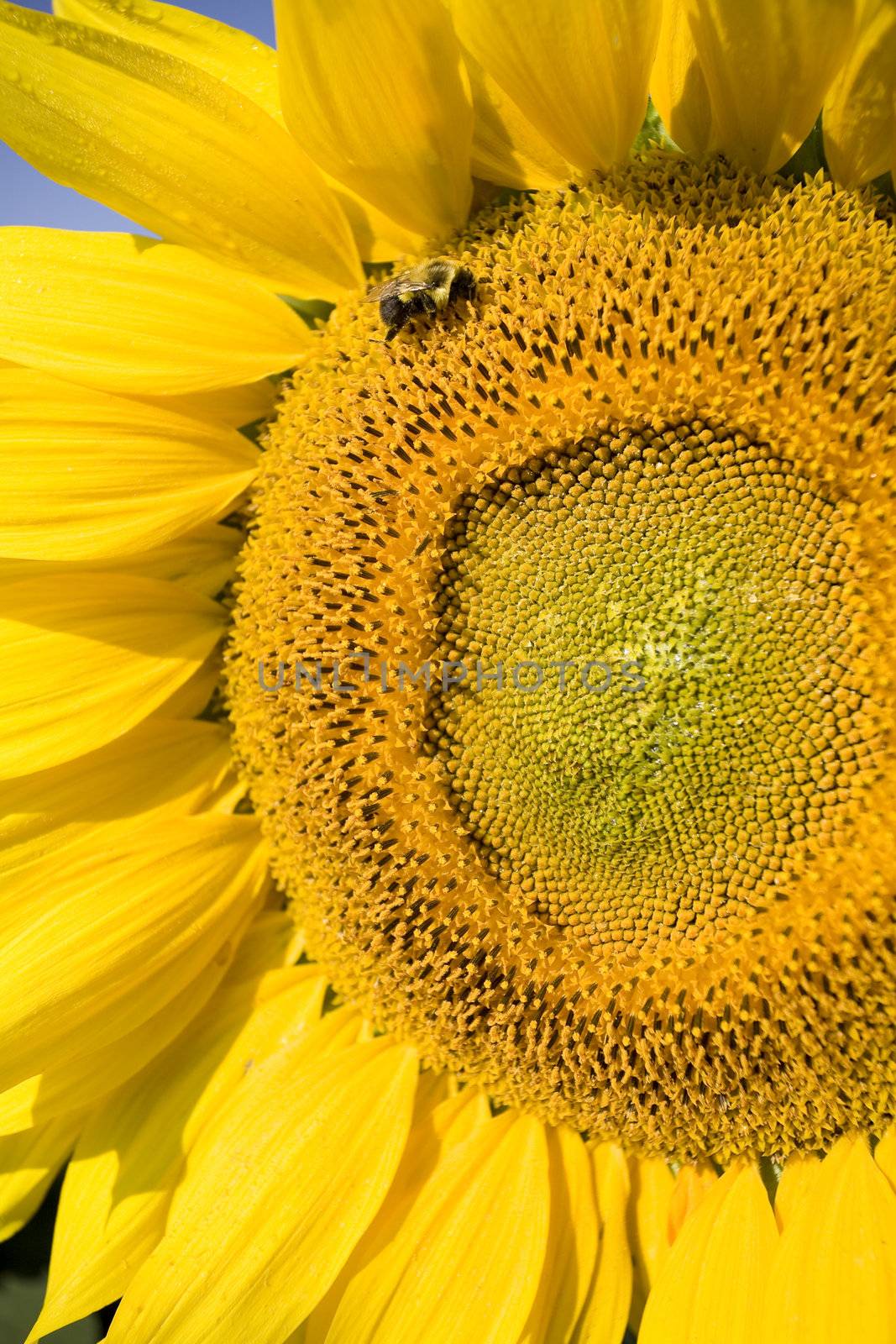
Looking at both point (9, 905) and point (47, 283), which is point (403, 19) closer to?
point (47, 283)

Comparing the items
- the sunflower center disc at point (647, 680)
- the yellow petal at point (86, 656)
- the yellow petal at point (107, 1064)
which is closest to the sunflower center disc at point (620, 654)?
the sunflower center disc at point (647, 680)

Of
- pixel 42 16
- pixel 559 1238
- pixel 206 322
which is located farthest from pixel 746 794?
pixel 42 16

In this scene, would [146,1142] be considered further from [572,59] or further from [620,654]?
[572,59]

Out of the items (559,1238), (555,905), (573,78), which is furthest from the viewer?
(559,1238)

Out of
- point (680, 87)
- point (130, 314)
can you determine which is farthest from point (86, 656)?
point (680, 87)

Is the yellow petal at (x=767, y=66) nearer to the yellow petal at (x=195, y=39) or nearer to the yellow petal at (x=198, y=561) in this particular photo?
the yellow petal at (x=195, y=39)

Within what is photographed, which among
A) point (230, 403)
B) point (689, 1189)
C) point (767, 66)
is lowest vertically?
point (689, 1189)
